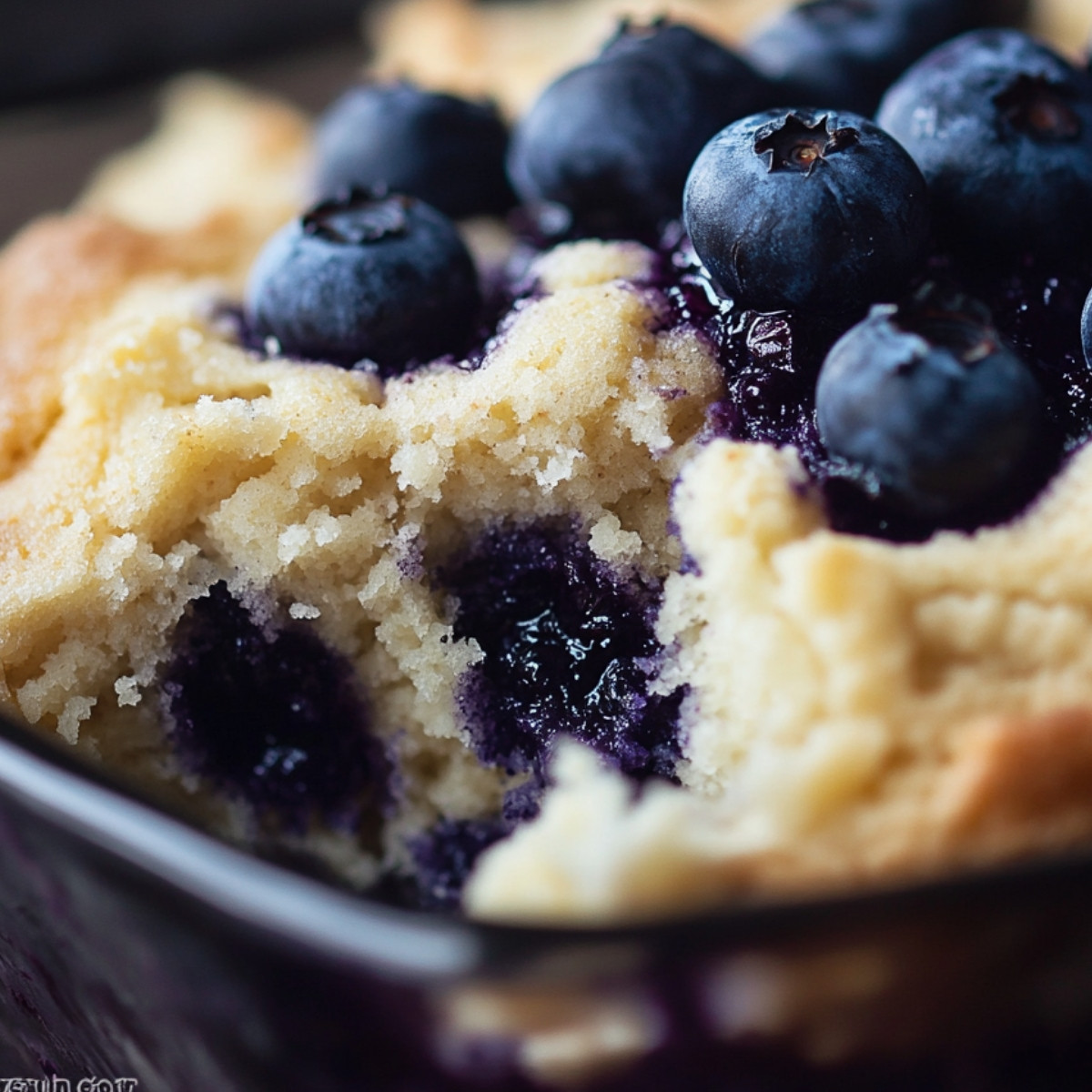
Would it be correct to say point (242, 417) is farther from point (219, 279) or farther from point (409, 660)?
point (219, 279)

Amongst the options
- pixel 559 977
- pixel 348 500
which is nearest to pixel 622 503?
pixel 348 500

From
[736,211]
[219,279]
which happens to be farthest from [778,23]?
[219,279]

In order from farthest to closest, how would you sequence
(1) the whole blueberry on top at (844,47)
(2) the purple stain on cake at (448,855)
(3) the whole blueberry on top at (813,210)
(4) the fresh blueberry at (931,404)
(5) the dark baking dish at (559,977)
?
(1) the whole blueberry on top at (844,47), (2) the purple stain on cake at (448,855), (3) the whole blueberry on top at (813,210), (4) the fresh blueberry at (931,404), (5) the dark baking dish at (559,977)

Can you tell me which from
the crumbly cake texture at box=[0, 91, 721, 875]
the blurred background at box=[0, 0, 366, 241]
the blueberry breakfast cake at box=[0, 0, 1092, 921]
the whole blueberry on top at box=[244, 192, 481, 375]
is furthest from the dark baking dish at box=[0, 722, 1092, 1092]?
the blurred background at box=[0, 0, 366, 241]

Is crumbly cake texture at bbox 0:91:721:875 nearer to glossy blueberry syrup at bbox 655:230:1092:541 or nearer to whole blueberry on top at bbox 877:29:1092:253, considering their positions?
glossy blueberry syrup at bbox 655:230:1092:541

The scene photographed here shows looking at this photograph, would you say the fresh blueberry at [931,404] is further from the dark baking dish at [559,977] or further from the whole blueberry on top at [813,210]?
the dark baking dish at [559,977]

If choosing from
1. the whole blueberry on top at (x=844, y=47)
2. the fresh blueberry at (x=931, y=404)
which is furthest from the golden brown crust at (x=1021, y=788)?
the whole blueberry on top at (x=844, y=47)
